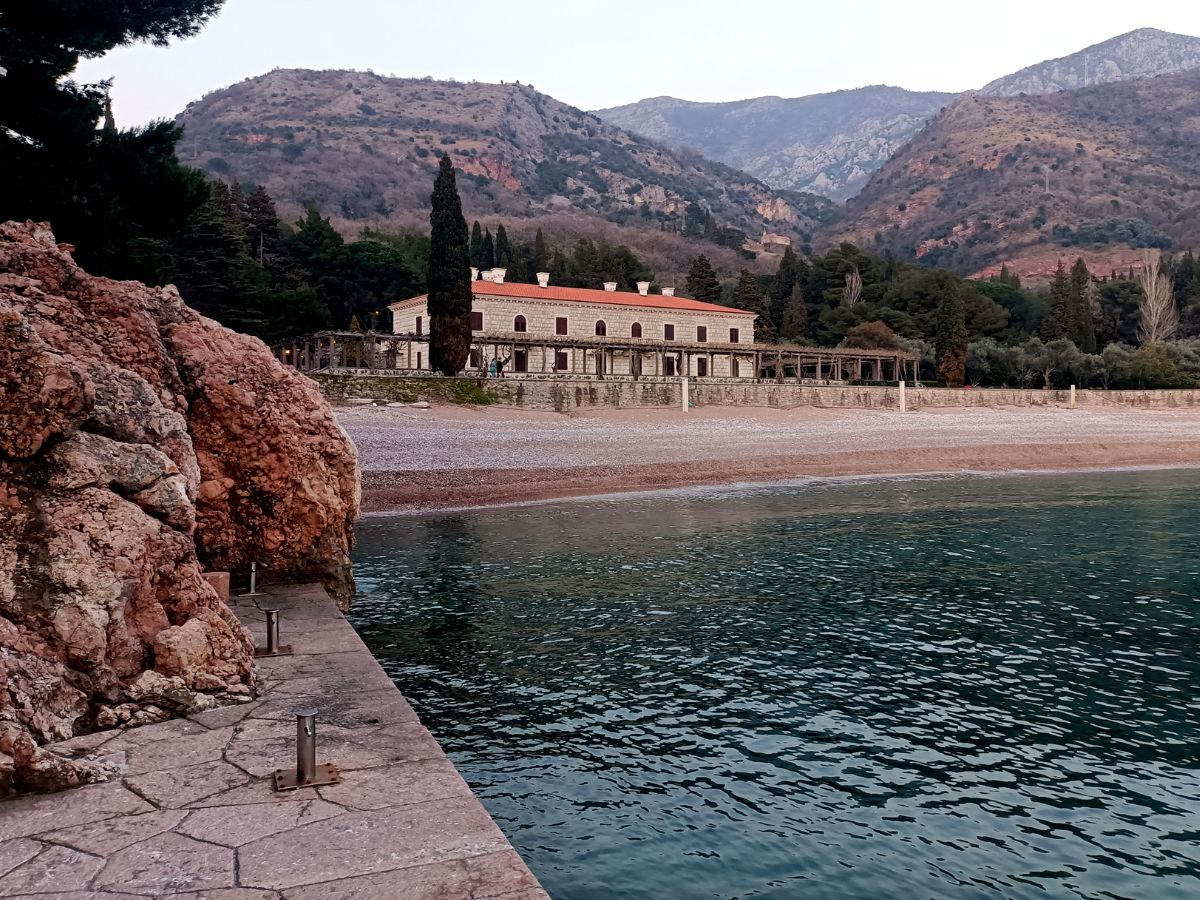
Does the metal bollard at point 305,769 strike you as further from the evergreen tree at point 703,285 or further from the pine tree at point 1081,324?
the pine tree at point 1081,324

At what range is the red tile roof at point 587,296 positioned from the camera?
62.3m

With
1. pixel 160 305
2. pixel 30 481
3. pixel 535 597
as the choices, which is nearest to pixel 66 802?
pixel 30 481

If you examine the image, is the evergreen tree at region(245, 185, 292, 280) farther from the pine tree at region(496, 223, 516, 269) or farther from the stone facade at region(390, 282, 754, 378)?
the pine tree at region(496, 223, 516, 269)

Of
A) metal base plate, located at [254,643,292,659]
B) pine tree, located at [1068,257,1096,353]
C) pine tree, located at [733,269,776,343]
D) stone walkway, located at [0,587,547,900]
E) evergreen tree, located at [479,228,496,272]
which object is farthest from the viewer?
evergreen tree, located at [479,228,496,272]

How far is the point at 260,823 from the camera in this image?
459 cm

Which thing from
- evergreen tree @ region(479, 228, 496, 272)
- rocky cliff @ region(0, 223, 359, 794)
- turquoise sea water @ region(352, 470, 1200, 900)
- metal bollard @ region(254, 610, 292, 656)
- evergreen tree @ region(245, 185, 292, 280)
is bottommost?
turquoise sea water @ region(352, 470, 1200, 900)

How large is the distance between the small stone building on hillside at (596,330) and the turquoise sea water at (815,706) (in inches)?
1607

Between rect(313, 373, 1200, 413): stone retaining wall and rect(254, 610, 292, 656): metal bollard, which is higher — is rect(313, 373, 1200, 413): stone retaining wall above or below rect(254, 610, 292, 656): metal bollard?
above

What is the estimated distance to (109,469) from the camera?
6340mm

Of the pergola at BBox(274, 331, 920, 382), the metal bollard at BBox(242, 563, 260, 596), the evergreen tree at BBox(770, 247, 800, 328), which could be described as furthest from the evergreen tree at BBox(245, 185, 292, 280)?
the metal bollard at BBox(242, 563, 260, 596)

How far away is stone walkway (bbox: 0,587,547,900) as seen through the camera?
3.99 m

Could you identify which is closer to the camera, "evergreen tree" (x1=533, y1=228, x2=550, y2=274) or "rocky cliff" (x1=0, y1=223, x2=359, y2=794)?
"rocky cliff" (x1=0, y1=223, x2=359, y2=794)

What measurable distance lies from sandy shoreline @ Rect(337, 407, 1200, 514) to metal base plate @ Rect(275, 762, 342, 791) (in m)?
18.6

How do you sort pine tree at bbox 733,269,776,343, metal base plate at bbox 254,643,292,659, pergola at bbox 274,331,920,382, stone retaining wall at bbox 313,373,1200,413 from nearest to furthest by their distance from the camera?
metal base plate at bbox 254,643,292,659 → stone retaining wall at bbox 313,373,1200,413 → pergola at bbox 274,331,920,382 → pine tree at bbox 733,269,776,343
